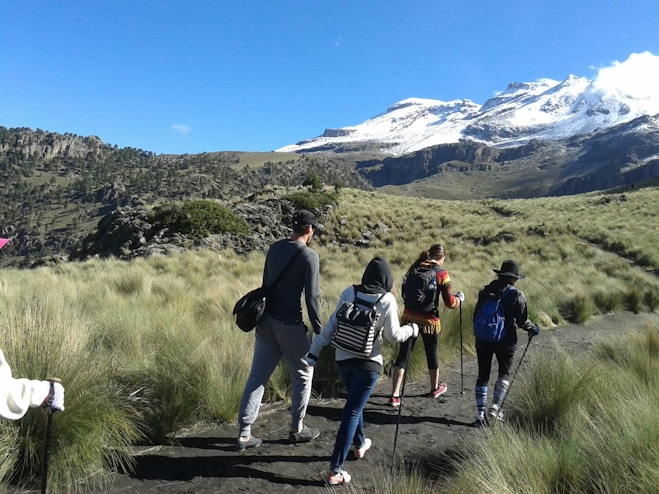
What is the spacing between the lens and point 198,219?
65.2 ft

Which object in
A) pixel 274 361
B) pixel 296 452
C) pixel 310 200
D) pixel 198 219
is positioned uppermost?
pixel 310 200

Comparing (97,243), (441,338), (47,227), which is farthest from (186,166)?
(441,338)

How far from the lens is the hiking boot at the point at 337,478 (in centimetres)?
331

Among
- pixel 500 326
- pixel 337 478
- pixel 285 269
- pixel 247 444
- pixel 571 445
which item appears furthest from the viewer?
pixel 500 326

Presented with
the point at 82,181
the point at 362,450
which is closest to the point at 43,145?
the point at 82,181

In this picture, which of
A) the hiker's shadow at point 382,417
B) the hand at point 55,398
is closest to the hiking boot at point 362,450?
the hiker's shadow at point 382,417

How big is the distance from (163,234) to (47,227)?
87093mm

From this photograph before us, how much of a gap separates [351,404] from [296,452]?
0.98 metres

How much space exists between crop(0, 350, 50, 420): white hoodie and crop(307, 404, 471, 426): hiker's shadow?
11.3 ft

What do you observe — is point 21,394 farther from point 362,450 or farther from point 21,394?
point 362,450

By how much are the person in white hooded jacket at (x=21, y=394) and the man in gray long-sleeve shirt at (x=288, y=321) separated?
1.96 meters

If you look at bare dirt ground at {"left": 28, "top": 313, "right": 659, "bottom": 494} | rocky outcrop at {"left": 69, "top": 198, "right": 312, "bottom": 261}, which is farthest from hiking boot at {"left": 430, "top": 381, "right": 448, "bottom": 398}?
rocky outcrop at {"left": 69, "top": 198, "right": 312, "bottom": 261}

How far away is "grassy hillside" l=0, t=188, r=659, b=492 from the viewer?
335cm

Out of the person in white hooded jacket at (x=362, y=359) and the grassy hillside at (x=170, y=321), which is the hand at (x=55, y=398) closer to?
the grassy hillside at (x=170, y=321)
